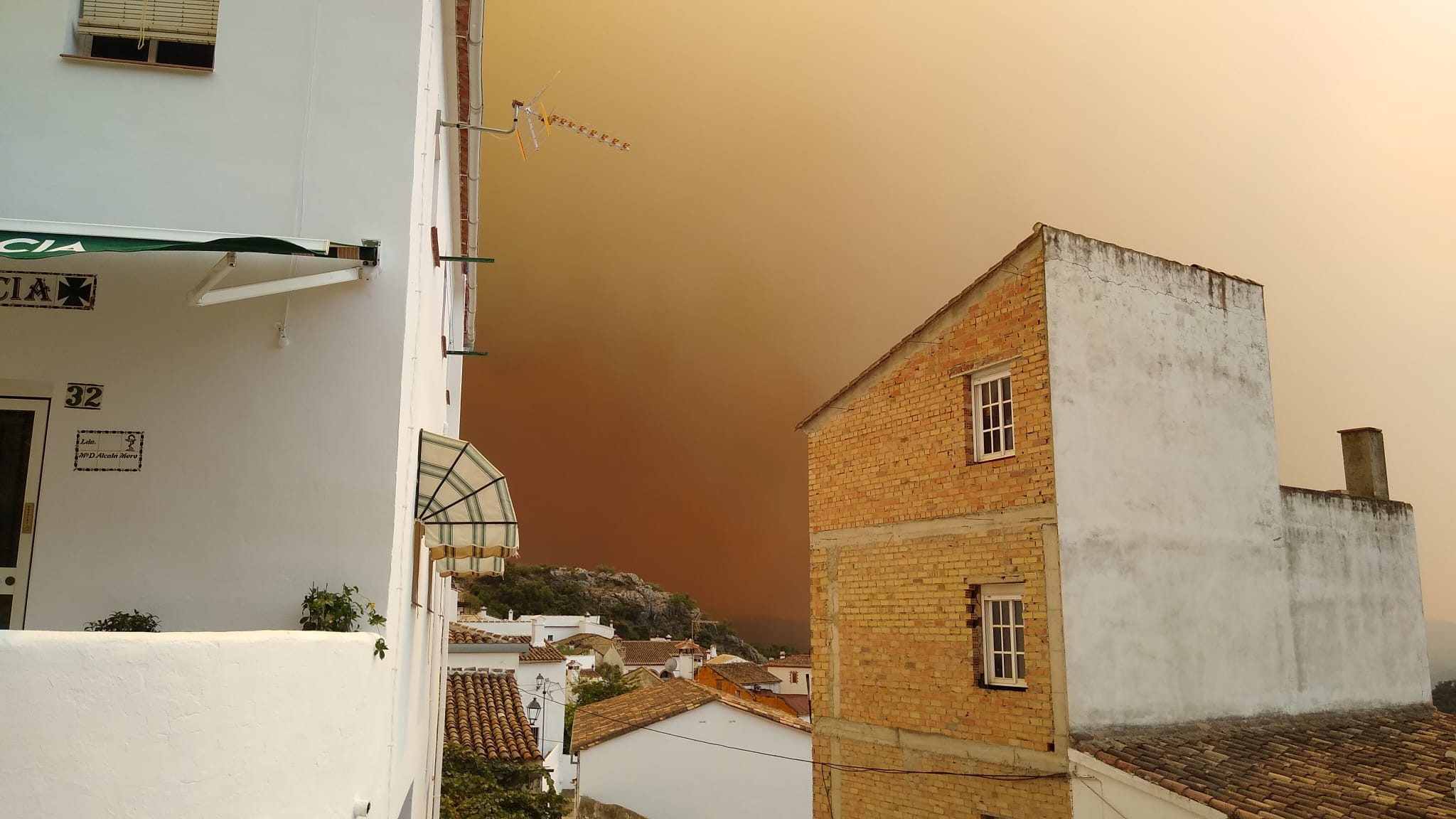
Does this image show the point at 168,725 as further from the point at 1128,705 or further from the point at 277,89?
the point at 1128,705

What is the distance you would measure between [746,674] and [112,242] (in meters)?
66.1

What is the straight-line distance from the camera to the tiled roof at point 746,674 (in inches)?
2655

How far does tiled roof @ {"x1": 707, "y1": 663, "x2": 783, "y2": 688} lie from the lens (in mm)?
67438

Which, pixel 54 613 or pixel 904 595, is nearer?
pixel 54 613

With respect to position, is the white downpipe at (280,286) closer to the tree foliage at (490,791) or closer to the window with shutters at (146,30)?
the window with shutters at (146,30)

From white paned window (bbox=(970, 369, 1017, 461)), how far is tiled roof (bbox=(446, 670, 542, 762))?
11.1 metres

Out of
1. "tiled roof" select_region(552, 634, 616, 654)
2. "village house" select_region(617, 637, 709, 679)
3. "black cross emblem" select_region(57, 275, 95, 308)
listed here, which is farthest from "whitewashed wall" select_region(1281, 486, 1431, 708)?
"village house" select_region(617, 637, 709, 679)

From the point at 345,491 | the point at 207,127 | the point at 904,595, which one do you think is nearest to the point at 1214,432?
the point at 904,595

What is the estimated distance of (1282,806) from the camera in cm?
1134

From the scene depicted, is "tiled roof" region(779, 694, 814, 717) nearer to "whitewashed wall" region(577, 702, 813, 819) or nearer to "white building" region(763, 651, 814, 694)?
"white building" region(763, 651, 814, 694)

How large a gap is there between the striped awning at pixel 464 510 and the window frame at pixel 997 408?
8.03 metres

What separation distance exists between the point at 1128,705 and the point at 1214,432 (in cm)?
481

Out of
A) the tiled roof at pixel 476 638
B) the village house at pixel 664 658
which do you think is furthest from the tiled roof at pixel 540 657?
the village house at pixel 664 658

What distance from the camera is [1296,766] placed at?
13211mm
